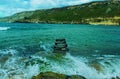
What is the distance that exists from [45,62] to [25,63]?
9.36 ft

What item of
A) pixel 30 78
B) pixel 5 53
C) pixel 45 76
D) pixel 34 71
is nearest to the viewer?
pixel 45 76

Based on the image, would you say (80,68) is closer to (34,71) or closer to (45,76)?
(34,71)

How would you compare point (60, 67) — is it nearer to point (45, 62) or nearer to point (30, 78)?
point (45, 62)

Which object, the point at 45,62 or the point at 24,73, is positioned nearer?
the point at 24,73

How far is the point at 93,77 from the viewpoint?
37.2 meters

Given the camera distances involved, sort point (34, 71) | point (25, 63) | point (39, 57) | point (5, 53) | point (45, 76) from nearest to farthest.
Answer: point (45, 76) → point (34, 71) → point (25, 63) → point (39, 57) → point (5, 53)

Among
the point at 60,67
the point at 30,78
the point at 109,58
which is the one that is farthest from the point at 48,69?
the point at 109,58

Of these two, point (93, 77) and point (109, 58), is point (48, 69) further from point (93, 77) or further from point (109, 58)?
point (109, 58)

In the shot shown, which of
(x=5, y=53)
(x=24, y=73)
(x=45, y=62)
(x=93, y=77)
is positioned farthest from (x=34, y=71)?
(x=5, y=53)

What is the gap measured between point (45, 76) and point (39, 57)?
46.4ft

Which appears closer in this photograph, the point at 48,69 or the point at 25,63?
the point at 48,69

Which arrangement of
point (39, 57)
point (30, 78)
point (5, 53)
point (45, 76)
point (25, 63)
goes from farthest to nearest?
point (5, 53) → point (39, 57) → point (25, 63) → point (30, 78) → point (45, 76)

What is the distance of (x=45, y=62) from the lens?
42812 mm

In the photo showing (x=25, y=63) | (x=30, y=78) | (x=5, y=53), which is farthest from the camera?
(x=5, y=53)
